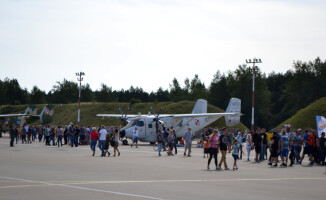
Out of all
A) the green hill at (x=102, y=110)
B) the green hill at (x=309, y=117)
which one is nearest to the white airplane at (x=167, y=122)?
the green hill at (x=309, y=117)

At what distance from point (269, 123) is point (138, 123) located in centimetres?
6059

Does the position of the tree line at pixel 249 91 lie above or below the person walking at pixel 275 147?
above

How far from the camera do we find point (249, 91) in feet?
336

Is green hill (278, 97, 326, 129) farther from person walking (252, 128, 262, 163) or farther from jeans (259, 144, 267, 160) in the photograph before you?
person walking (252, 128, 262, 163)

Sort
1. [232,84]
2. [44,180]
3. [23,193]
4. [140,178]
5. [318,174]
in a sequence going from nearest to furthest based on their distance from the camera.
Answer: [23,193] → [44,180] → [140,178] → [318,174] → [232,84]

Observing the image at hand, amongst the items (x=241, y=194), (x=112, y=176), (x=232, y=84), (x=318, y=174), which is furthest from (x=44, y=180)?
(x=232, y=84)

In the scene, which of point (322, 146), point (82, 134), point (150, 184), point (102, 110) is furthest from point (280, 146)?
point (102, 110)

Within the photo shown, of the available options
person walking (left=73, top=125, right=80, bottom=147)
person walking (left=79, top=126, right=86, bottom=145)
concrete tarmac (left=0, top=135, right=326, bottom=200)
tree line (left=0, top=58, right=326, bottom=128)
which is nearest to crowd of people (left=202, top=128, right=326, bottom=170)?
concrete tarmac (left=0, top=135, right=326, bottom=200)

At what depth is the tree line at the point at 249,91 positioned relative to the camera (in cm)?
9512

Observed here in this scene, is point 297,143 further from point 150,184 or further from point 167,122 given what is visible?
point 167,122

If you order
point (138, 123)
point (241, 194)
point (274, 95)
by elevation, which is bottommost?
point (241, 194)

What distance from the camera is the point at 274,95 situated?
11219cm

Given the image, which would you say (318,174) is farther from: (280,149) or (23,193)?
(23,193)

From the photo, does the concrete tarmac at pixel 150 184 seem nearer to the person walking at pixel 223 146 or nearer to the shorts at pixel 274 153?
the person walking at pixel 223 146
